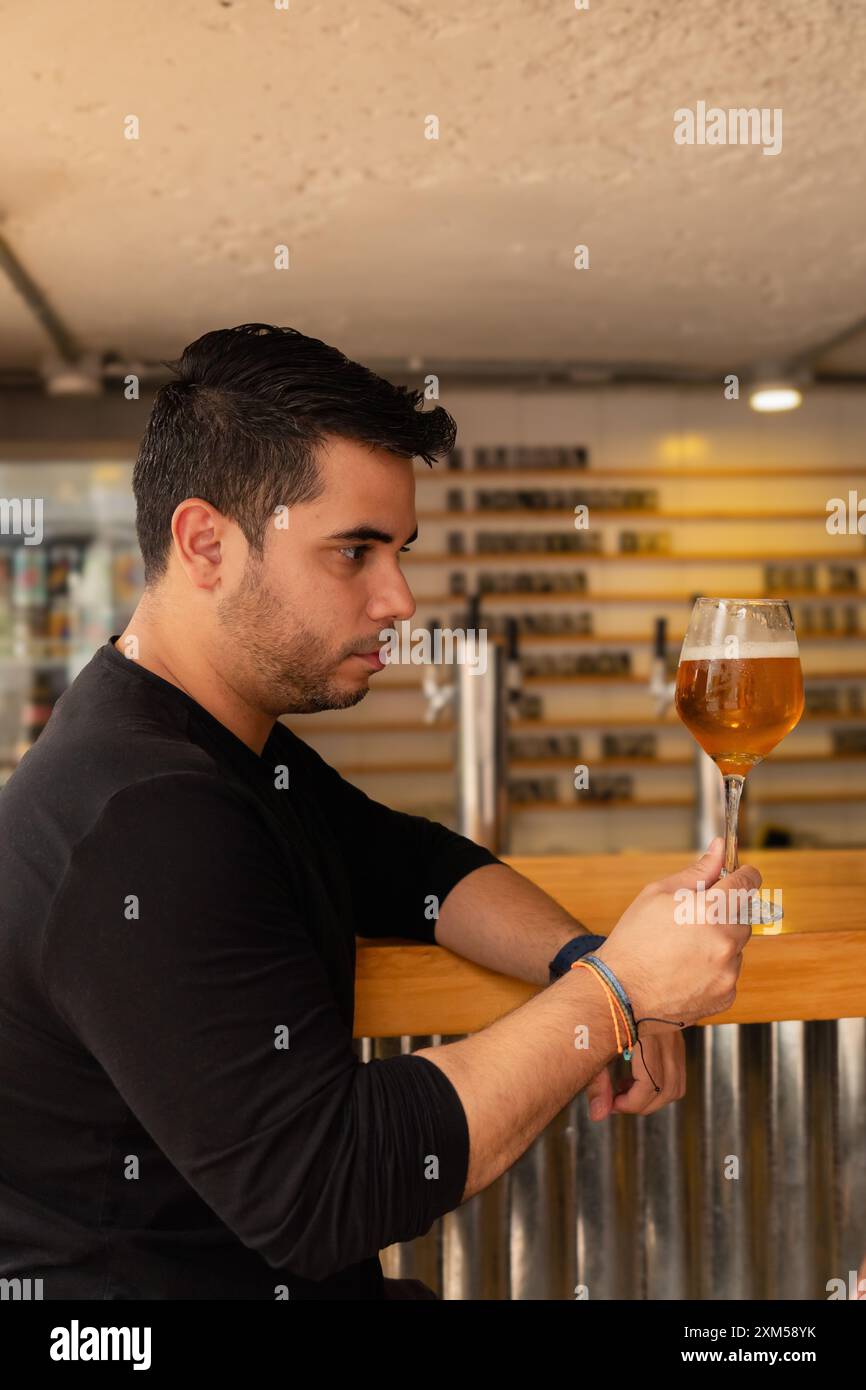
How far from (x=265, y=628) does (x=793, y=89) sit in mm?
2801

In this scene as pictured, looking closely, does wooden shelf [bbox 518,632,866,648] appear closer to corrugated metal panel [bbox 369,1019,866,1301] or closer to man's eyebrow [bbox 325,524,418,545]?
corrugated metal panel [bbox 369,1019,866,1301]

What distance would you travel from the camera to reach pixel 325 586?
3.76 feet

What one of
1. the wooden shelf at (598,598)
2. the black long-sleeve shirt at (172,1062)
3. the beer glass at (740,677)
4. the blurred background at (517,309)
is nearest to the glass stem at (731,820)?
the beer glass at (740,677)

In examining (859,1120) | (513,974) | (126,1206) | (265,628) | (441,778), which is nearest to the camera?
(126,1206)

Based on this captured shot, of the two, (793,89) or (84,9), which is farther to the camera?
(793,89)

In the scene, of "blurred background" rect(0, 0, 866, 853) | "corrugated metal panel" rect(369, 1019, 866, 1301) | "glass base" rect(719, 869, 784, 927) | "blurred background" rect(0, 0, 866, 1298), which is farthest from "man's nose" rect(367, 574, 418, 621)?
"blurred background" rect(0, 0, 866, 853)

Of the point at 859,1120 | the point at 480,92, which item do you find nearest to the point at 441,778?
the point at 480,92

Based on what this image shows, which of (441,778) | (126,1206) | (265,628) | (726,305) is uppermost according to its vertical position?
(726,305)

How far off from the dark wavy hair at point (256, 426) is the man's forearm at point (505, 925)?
1.55 feet

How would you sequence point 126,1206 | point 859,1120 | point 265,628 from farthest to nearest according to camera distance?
point 859,1120 < point 265,628 < point 126,1206

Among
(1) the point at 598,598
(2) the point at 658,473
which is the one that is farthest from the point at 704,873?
(2) the point at 658,473

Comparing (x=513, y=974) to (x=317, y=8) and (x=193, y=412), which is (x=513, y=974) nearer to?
(x=193, y=412)

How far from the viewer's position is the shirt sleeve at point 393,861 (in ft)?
4.63
